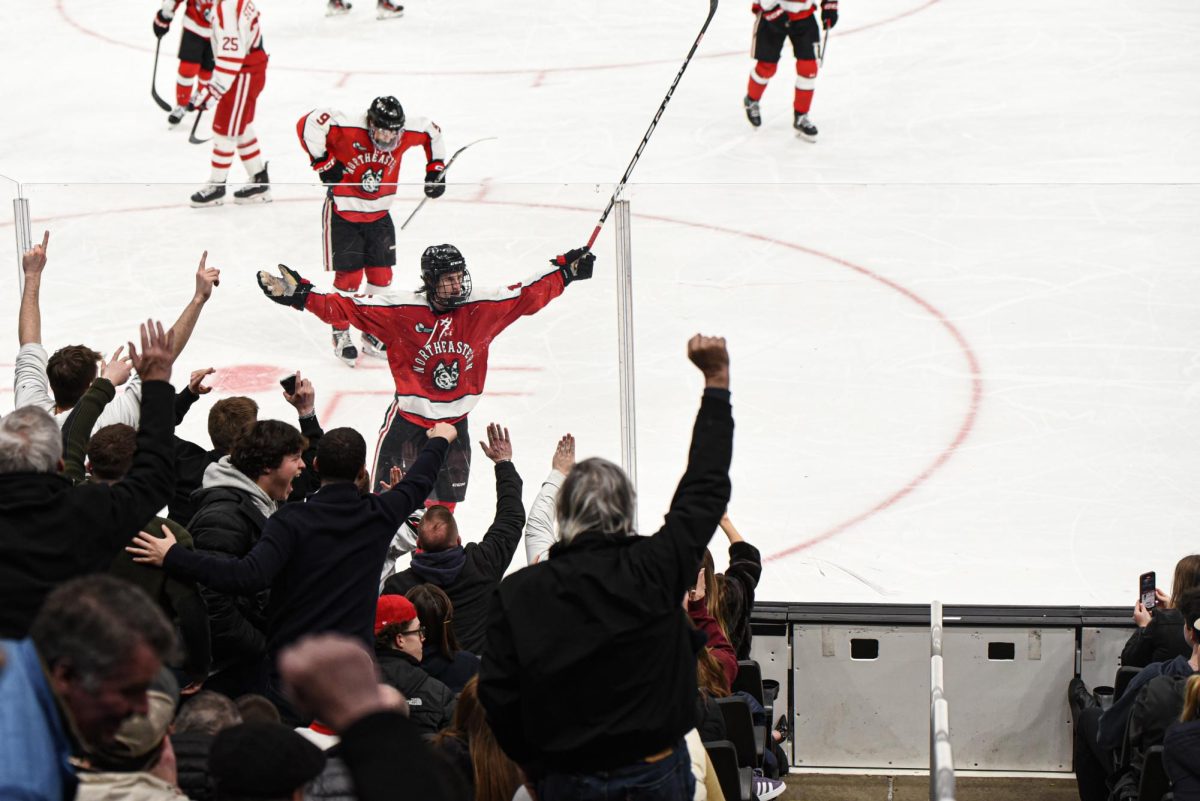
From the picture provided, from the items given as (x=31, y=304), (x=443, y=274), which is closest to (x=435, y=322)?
(x=443, y=274)

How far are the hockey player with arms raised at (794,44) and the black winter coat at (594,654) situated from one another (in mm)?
7721

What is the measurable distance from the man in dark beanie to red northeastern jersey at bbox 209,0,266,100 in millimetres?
A: 7570

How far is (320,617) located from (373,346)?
194 cm

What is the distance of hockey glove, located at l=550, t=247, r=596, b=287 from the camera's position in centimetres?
488

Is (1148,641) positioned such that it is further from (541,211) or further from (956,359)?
(541,211)

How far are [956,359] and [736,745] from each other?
2504 millimetres

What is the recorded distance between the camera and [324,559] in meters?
3.12

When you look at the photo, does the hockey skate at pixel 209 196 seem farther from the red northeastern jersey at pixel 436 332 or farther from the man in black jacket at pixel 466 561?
the man in black jacket at pixel 466 561

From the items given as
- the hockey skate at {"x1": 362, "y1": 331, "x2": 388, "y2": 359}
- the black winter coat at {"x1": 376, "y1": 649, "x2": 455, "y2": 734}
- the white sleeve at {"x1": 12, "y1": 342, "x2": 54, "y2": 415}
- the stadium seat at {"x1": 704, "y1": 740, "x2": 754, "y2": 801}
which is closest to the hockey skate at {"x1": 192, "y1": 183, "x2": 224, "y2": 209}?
the hockey skate at {"x1": 362, "y1": 331, "x2": 388, "y2": 359}

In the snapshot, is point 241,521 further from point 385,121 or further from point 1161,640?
point 385,121

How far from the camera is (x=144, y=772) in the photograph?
1836mm

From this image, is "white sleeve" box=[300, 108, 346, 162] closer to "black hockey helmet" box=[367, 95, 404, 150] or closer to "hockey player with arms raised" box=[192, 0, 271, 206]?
"black hockey helmet" box=[367, 95, 404, 150]

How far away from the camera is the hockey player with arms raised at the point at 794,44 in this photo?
382 inches

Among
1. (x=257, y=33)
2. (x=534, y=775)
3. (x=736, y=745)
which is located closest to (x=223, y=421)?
(x=736, y=745)
